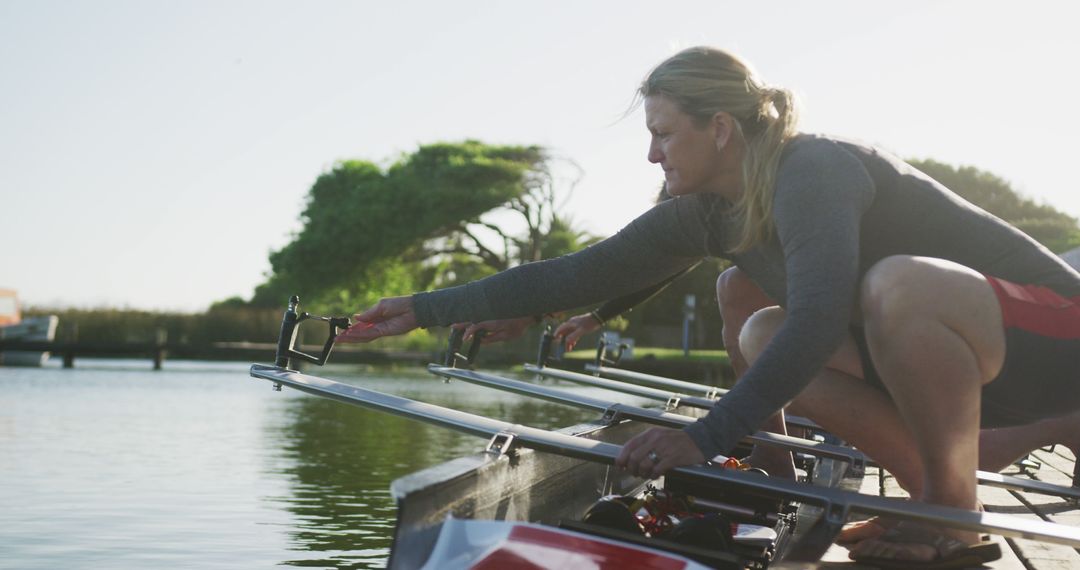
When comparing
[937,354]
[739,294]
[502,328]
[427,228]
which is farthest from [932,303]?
[427,228]

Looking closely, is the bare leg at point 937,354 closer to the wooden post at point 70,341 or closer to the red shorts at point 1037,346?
the red shorts at point 1037,346

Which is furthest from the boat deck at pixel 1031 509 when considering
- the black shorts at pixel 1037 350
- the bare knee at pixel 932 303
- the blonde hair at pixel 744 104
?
the blonde hair at pixel 744 104

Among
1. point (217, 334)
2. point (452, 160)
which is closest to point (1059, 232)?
point (452, 160)

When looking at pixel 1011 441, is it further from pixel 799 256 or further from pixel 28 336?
pixel 28 336

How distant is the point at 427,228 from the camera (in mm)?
37500

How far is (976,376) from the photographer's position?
2260mm

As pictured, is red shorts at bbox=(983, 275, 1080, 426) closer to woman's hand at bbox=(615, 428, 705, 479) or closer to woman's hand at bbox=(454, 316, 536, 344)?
woman's hand at bbox=(615, 428, 705, 479)

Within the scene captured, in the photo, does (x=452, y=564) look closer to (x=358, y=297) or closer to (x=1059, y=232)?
(x=358, y=297)

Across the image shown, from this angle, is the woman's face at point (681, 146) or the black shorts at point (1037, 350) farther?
the woman's face at point (681, 146)

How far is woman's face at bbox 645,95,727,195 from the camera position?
2.49m

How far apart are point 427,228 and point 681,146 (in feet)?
116

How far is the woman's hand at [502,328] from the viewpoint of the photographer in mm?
3501

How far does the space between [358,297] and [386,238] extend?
12.7 feet

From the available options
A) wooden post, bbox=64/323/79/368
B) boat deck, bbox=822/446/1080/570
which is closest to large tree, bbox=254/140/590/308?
wooden post, bbox=64/323/79/368
